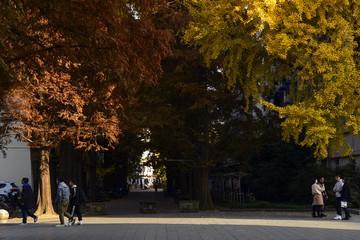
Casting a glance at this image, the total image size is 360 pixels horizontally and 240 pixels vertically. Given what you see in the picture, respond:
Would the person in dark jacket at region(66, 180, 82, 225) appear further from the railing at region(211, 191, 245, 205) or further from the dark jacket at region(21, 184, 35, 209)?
the railing at region(211, 191, 245, 205)

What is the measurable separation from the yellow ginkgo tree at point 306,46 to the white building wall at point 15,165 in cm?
2893

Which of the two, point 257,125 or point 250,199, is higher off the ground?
point 257,125

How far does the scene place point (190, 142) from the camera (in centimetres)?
3544

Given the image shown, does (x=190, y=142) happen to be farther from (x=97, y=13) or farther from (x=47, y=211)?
(x=97, y=13)

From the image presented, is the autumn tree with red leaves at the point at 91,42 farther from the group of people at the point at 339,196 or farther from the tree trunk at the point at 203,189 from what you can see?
the tree trunk at the point at 203,189

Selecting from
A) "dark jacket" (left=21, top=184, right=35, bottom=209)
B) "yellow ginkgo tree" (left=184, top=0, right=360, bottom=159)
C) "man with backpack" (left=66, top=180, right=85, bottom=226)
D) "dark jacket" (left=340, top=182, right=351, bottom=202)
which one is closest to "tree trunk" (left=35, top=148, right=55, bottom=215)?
"dark jacket" (left=21, top=184, right=35, bottom=209)

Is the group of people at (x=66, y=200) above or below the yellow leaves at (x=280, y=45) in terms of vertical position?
below

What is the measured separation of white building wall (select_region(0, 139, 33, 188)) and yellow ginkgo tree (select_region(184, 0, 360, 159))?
28.9 metres

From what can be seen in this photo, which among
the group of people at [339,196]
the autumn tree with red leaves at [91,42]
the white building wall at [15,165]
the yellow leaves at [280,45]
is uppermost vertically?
the yellow leaves at [280,45]

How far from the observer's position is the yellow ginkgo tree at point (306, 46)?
25781mm

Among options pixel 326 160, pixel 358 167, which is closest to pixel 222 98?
pixel 358 167

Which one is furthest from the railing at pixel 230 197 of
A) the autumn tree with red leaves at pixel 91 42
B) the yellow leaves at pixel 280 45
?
the autumn tree with red leaves at pixel 91 42

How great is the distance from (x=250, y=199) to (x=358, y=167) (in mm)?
8254

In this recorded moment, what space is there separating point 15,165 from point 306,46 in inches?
1307
